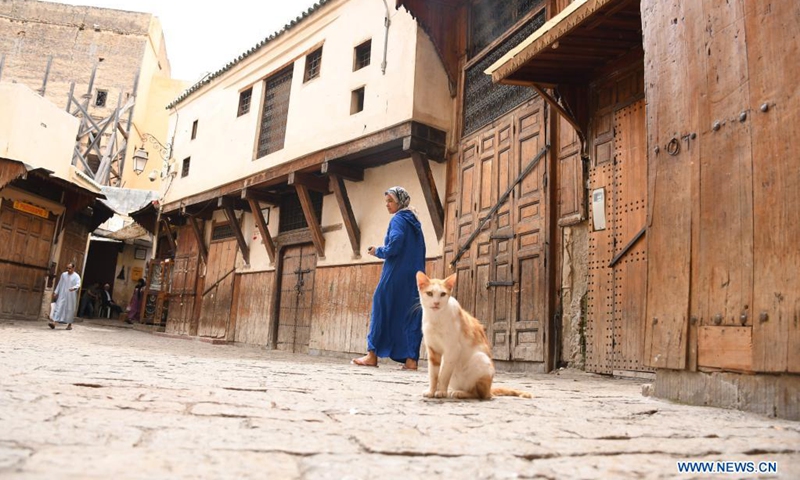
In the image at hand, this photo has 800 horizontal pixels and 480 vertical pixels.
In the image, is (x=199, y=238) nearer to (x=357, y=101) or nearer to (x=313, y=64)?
(x=313, y=64)

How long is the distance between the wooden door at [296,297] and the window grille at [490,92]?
490cm

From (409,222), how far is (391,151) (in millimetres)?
4173

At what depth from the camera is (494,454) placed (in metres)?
1.70

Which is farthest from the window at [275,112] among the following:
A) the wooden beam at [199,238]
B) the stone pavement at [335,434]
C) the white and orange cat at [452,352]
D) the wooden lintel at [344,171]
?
the stone pavement at [335,434]

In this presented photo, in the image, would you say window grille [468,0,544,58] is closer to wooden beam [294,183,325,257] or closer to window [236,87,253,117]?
wooden beam [294,183,325,257]

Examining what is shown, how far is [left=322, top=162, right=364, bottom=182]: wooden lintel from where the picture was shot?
1027 centimetres

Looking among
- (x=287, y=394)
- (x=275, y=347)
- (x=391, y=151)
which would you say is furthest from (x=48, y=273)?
(x=287, y=394)

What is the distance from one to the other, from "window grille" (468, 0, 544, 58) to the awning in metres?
1.62

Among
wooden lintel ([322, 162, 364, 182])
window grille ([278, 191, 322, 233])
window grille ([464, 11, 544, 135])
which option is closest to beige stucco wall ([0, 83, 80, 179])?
window grille ([278, 191, 322, 233])

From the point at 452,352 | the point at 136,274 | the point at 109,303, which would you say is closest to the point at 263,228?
the point at 452,352

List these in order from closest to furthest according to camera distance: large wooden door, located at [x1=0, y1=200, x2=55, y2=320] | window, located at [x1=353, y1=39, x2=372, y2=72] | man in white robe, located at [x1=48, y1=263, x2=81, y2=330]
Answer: window, located at [x1=353, y1=39, x2=372, y2=72], man in white robe, located at [x1=48, y1=263, x2=81, y2=330], large wooden door, located at [x1=0, y1=200, x2=55, y2=320]

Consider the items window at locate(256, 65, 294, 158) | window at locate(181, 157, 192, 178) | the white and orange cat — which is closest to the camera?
the white and orange cat

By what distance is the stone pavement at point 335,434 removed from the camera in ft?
4.72

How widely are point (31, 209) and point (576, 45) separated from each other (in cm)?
1566
